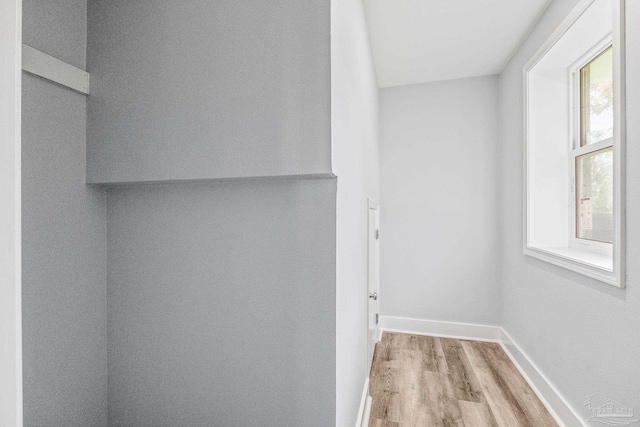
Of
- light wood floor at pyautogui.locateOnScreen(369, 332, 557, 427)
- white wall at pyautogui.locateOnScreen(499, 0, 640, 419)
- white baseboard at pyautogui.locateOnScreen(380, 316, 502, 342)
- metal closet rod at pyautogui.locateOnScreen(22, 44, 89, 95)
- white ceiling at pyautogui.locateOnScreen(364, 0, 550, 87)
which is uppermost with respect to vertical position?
white ceiling at pyautogui.locateOnScreen(364, 0, 550, 87)

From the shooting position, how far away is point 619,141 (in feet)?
4.72

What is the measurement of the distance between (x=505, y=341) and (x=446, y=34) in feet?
9.29

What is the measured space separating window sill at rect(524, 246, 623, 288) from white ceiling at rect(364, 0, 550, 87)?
5.66 feet

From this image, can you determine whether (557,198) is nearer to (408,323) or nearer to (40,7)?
(408,323)

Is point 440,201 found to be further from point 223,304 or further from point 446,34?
point 223,304

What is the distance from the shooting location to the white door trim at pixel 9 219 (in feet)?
2.08

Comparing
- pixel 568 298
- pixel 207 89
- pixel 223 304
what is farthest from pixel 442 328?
pixel 207 89

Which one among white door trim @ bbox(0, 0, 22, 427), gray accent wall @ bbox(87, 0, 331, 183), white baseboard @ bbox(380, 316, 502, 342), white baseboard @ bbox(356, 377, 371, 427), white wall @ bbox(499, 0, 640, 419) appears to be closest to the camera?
white door trim @ bbox(0, 0, 22, 427)

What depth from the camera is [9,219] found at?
2.11 ft

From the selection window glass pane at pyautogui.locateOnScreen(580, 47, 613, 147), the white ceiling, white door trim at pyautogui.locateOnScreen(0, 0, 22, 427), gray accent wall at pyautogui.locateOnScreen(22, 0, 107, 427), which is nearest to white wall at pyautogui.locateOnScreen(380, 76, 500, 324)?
the white ceiling

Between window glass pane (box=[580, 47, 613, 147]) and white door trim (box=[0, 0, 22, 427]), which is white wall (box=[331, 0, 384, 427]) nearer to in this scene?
white door trim (box=[0, 0, 22, 427])

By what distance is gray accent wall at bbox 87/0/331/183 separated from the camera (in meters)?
1.11

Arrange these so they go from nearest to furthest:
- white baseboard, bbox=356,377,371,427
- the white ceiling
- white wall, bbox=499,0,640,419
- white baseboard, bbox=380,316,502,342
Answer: white wall, bbox=499,0,640,419
white baseboard, bbox=356,377,371,427
the white ceiling
white baseboard, bbox=380,316,502,342

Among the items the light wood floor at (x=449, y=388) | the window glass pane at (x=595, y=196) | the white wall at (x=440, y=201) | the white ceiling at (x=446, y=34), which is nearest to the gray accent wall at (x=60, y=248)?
the light wood floor at (x=449, y=388)
